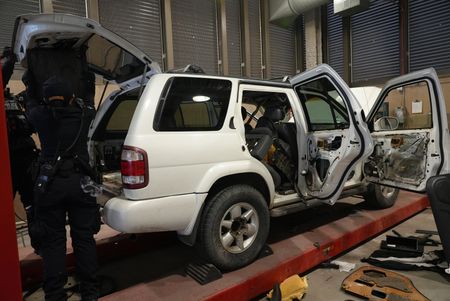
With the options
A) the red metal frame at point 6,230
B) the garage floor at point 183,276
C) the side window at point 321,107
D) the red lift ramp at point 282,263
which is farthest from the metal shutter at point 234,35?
the red metal frame at point 6,230

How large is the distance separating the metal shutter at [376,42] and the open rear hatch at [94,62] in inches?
283

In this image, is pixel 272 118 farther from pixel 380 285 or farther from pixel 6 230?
pixel 6 230

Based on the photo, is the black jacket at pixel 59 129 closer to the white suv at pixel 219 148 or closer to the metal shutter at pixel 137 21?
the white suv at pixel 219 148

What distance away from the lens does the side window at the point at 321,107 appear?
12.5 feet

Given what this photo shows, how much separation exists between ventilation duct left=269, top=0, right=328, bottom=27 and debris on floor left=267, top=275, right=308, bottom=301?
6347 mm

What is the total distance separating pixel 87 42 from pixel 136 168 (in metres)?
1.28

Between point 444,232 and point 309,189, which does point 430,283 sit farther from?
point 309,189

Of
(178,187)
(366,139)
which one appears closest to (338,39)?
(366,139)

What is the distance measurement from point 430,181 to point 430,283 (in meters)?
0.98

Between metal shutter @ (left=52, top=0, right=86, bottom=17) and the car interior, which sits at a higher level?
metal shutter @ (left=52, top=0, right=86, bottom=17)

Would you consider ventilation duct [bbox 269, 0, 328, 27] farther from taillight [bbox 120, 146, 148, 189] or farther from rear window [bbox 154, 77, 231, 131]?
taillight [bbox 120, 146, 148, 189]

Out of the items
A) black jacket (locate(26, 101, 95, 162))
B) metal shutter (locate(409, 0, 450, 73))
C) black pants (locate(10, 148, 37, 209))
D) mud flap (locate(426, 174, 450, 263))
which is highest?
metal shutter (locate(409, 0, 450, 73))

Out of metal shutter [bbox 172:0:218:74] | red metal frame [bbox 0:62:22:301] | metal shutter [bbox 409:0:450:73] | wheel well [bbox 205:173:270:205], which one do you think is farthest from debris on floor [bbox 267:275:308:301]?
metal shutter [bbox 409:0:450:73]

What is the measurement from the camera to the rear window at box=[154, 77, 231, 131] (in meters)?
2.53
